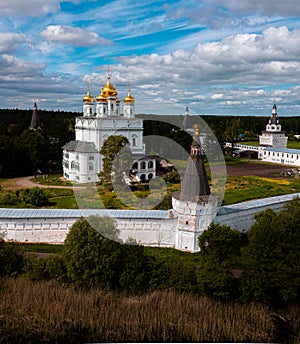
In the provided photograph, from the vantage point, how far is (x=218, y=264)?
30.5ft

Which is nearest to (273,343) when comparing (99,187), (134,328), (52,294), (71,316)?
(134,328)

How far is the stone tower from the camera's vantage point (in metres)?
11.3

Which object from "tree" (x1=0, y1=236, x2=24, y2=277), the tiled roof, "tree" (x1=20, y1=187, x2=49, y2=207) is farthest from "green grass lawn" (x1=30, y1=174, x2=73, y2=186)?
"tree" (x1=0, y1=236, x2=24, y2=277)

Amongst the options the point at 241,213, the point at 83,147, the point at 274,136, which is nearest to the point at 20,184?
the point at 83,147

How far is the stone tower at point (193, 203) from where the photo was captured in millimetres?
11273

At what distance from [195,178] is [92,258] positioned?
390 cm

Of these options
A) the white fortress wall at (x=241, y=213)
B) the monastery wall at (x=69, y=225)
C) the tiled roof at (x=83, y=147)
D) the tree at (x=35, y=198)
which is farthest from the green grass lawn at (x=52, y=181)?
the white fortress wall at (x=241, y=213)

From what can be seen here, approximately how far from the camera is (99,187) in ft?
66.7

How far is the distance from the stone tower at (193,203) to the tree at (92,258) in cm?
289

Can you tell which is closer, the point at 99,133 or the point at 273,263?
the point at 273,263

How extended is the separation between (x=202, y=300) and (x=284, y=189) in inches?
571

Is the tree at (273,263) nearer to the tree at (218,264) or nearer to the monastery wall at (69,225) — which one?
the tree at (218,264)

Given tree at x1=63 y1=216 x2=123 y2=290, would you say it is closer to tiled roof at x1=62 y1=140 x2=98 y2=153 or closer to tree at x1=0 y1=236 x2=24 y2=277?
tree at x1=0 y1=236 x2=24 y2=277

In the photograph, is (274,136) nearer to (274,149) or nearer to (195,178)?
(274,149)
